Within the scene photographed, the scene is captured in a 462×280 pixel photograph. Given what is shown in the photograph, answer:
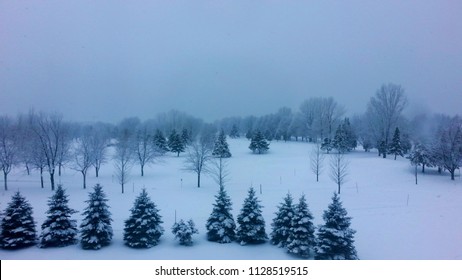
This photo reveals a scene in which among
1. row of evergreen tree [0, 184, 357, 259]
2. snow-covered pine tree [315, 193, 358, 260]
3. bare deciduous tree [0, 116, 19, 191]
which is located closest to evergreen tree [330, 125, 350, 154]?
row of evergreen tree [0, 184, 357, 259]

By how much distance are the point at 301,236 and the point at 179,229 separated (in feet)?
15.6

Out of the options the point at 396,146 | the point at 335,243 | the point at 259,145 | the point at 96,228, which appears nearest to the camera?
the point at 335,243

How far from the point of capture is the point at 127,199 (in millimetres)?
19047

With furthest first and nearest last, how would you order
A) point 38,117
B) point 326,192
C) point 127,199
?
point 38,117 < point 326,192 < point 127,199

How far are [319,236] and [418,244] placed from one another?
4070 millimetres

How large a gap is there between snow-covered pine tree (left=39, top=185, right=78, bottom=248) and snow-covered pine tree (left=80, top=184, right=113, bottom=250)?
0.45m

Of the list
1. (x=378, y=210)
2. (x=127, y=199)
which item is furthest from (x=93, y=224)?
(x=378, y=210)

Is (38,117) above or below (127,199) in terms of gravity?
above

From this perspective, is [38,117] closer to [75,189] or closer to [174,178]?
[75,189]

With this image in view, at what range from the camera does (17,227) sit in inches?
453

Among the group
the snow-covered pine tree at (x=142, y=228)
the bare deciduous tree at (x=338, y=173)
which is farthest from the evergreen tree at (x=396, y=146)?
the snow-covered pine tree at (x=142, y=228)

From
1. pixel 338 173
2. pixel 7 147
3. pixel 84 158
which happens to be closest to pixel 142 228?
pixel 84 158

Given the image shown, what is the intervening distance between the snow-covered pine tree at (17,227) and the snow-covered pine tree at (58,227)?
1.43 feet

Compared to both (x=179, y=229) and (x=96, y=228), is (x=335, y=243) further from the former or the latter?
(x=96, y=228)
